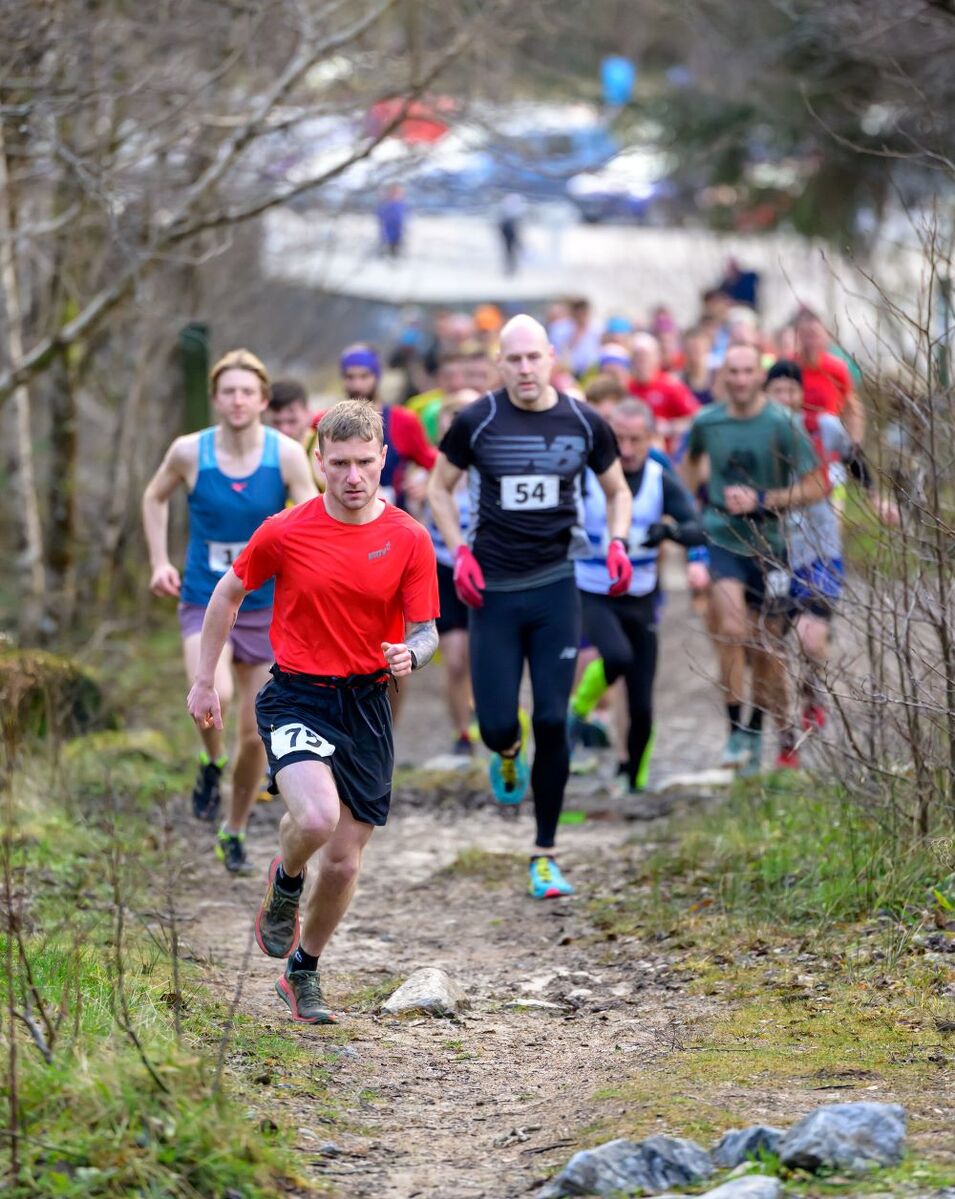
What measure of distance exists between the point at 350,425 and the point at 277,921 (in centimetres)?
159

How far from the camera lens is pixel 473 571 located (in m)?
7.43

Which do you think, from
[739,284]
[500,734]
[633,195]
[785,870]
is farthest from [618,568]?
[633,195]

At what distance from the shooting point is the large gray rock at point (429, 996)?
5.94 metres

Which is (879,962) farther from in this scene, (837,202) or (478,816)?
(837,202)

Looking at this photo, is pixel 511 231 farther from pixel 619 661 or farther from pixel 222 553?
pixel 222 553

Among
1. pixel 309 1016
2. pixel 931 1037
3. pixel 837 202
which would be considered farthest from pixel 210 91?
pixel 837 202

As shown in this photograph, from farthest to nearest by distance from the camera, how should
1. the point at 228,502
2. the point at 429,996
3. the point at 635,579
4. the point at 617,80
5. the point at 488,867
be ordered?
the point at 617,80 < the point at 635,579 < the point at 488,867 < the point at 228,502 < the point at 429,996

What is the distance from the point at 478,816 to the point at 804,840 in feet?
8.57

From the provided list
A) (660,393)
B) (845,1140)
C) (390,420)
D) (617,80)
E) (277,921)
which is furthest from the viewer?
(617,80)

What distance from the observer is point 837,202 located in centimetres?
1939

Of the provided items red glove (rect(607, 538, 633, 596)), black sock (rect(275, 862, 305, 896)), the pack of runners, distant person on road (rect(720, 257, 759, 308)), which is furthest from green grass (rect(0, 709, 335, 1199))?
distant person on road (rect(720, 257, 759, 308))

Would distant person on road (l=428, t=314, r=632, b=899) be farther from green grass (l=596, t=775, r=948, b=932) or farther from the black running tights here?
green grass (l=596, t=775, r=948, b=932)

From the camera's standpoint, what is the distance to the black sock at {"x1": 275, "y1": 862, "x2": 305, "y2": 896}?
5652 mm

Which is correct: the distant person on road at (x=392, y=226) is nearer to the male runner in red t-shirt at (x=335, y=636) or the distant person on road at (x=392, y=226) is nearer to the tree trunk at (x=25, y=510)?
the tree trunk at (x=25, y=510)
